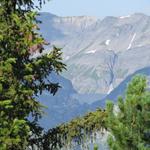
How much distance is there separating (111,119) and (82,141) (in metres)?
1.72

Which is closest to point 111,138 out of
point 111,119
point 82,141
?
point 111,119

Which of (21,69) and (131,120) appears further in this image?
(21,69)

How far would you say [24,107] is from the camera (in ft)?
48.8

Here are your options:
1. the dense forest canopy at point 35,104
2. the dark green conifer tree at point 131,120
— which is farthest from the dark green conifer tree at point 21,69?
the dark green conifer tree at point 131,120

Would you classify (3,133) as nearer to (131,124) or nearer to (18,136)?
(18,136)

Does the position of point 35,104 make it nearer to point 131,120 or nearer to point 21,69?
point 21,69

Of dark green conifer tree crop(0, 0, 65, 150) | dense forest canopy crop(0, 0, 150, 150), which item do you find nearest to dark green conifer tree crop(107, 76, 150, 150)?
dense forest canopy crop(0, 0, 150, 150)

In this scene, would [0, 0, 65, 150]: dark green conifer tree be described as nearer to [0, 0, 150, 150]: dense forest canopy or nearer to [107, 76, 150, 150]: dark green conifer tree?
[0, 0, 150, 150]: dense forest canopy

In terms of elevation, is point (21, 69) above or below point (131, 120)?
above

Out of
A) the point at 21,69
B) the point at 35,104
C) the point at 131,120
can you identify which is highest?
the point at 21,69

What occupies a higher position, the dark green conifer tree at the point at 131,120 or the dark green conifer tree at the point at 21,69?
the dark green conifer tree at the point at 21,69

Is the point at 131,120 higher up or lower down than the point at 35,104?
lower down

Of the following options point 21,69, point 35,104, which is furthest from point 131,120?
point 21,69

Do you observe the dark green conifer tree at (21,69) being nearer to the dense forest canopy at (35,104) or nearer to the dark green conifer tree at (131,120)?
the dense forest canopy at (35,104)
